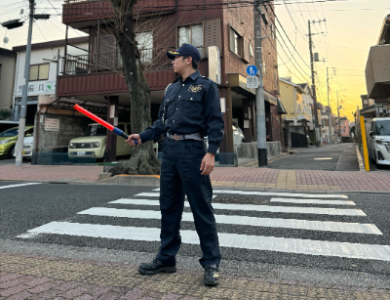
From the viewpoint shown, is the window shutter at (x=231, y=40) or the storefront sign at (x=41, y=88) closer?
the window shutter at (x=231, y=40)

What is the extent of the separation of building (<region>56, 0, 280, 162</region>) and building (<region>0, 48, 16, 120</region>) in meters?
12.5

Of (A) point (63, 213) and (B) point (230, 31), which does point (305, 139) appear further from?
(A) point (63, 213)

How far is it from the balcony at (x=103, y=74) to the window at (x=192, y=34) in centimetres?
138

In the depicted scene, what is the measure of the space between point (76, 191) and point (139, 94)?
3846mm

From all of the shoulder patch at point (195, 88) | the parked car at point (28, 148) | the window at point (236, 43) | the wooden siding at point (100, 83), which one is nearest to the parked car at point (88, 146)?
the wooden siding at point (100, 83)

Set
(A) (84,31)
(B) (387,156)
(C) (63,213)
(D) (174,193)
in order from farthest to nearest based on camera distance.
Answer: (A) (84,31) < (B) (387,156) < (C) (63,213) < (D) (174,193)

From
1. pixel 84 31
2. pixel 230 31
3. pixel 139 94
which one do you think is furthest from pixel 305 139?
pixel 139 94

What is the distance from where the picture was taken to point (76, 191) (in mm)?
6801

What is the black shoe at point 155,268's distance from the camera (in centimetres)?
234

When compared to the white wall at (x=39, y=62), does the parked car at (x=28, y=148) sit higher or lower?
lower

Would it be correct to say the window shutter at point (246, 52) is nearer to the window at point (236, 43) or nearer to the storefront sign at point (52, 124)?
the window at point (236, 43)

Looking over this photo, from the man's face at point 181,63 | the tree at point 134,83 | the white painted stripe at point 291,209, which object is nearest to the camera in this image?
the man's face at point 181,63

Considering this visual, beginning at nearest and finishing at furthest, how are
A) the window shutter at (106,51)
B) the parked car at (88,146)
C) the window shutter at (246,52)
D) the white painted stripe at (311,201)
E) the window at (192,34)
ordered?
the white painted stripe at (311,201) < the parked car at (88,146) < the window at (192,34) < the window shutter at (106,51) < the window shutter at (246,52)

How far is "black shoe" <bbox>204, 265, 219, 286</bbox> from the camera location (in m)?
2.12
